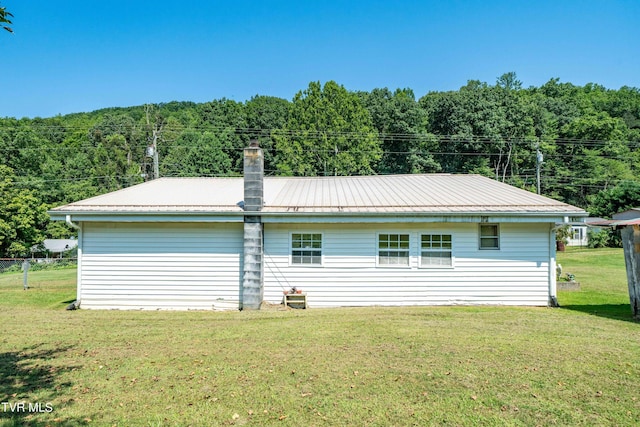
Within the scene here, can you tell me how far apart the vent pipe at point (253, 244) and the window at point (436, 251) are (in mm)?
4551

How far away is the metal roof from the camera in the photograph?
37.6 ft

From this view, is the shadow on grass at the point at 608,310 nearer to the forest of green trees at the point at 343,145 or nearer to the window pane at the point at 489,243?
the window pane at the point at 489,243

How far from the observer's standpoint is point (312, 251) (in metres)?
11.8

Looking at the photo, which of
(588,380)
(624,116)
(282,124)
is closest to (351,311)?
(588,380)

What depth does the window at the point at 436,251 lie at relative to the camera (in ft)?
38.4

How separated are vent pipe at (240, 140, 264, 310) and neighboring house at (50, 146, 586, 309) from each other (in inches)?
1.1

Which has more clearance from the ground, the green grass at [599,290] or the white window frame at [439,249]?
the white window frame at [439,249]

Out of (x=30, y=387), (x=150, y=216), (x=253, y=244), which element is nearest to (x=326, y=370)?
(x=30, y=387)

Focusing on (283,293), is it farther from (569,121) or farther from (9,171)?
(569,121)

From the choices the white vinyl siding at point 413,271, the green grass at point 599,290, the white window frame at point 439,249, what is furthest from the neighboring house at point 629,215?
the white window frame at point 439,249

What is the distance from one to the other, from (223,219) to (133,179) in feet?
127

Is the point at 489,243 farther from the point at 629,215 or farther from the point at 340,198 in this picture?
the point at 629,215

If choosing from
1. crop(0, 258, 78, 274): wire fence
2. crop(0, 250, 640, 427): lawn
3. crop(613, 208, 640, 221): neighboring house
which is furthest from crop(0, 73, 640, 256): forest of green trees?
crop(0, 250, 640, 427): lawn

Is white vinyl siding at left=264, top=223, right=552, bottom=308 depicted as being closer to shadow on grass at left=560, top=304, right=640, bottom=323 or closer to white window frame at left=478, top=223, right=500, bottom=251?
white window frame at left=478, top=223, right=500, bottom=251
